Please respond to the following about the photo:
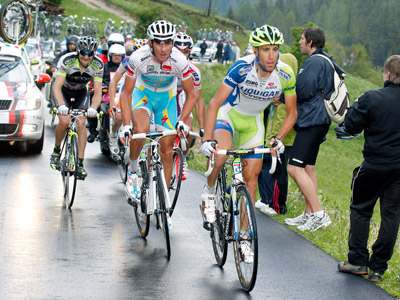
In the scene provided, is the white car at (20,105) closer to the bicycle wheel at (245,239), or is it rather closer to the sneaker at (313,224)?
the sneaker at (313,224)

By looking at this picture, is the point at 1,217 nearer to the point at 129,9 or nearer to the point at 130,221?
the point at 130,221

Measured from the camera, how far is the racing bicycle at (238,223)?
20.7ft

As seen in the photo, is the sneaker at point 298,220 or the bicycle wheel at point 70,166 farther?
the bicycle wheel at point 70,166

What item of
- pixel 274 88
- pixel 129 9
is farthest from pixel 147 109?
pixel 129 9

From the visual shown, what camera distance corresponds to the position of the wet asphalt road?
6.30 m

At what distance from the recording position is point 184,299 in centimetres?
607

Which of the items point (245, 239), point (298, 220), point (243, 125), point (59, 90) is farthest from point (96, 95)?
point (245, 239)

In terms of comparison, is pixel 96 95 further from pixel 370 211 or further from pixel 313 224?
pixel 370 211

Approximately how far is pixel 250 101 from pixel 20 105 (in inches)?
293

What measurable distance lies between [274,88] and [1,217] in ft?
12.0

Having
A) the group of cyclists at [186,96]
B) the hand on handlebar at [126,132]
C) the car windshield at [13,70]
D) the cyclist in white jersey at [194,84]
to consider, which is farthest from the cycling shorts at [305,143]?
the car windshield at [13,70]

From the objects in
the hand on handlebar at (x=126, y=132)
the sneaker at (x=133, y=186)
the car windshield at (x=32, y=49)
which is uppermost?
the hand on handlebar at (x=126, y=132)

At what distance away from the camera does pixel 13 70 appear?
49.0 ft

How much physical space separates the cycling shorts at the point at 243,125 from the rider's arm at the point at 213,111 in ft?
1.44
